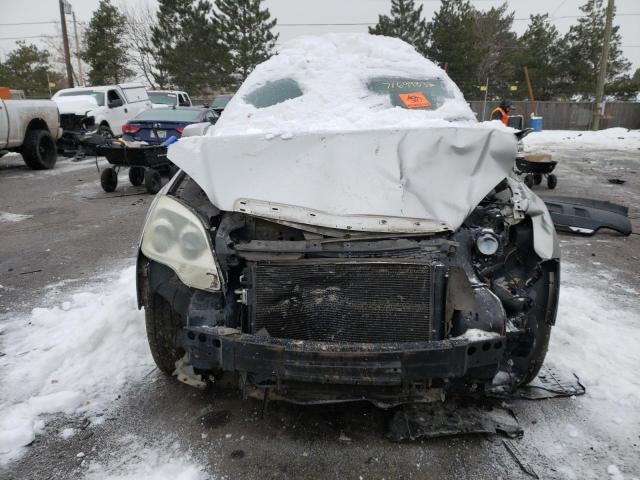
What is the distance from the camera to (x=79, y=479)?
82.5 inches

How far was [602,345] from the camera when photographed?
124 inches

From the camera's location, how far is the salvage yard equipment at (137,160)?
7.97m

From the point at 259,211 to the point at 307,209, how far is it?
25 cm

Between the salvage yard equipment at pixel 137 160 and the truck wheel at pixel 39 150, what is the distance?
388cm

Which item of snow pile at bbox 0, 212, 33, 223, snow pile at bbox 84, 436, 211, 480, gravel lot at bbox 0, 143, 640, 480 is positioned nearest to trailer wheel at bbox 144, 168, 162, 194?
snow pile at bbox 0, 212, 33, 223

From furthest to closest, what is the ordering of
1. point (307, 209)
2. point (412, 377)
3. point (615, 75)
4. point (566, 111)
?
point (615, 75) < point (566, 111) < point (307, 209) < point (412, 377)

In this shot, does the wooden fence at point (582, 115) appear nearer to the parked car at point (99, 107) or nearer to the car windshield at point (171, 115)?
the parked car at point (99, 107)

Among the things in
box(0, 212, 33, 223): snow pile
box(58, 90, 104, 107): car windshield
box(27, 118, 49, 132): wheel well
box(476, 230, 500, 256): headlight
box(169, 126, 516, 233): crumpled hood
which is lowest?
box(0, 212, 33, 223): snow pile

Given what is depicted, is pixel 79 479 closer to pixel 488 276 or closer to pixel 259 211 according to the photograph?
pixel 259 211

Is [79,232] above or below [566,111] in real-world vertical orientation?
below

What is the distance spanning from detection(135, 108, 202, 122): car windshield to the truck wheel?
2837 mm

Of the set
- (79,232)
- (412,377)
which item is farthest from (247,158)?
(79,232)

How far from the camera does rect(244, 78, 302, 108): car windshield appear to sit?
3627 mm

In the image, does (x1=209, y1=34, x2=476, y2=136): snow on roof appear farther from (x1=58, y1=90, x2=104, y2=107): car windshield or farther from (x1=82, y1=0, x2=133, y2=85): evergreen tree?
(x1=82, y1=0, x2=133, y2=85): evergreen tree
